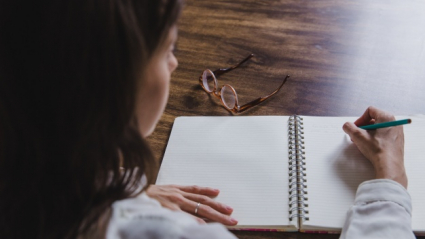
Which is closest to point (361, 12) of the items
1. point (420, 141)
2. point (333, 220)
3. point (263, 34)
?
point (263, 34)

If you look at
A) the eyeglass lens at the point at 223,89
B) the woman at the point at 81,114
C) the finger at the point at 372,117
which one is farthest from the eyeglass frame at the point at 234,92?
the woman at the point at 81,114

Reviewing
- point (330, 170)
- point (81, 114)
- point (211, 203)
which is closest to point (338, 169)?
point (330, 170)

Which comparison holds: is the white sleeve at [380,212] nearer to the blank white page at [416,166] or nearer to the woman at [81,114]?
the blank white page at [416,166]

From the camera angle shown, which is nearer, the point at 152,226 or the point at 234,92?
the point at 152,226

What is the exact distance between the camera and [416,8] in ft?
4.44

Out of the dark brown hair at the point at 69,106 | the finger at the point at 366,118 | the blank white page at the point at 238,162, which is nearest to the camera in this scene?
the dark brown hair at the point at 69,106

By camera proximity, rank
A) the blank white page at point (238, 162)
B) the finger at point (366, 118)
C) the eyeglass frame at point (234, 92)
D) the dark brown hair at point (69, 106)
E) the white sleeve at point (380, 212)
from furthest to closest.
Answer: the eyeglass frame at point (234, 92)
the finger at point (366, 118)
the blank white page at point (238, 162)
the white sleeve at point (380, 212)
the dark brown hair at point (69, 106)

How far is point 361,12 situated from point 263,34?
315 millimetres

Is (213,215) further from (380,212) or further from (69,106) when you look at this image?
(69,106)

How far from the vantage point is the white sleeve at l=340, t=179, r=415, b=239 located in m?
0.72

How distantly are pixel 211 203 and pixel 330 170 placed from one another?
24 cm

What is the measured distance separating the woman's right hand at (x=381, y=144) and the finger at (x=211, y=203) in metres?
0.29

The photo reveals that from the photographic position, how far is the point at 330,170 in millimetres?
880

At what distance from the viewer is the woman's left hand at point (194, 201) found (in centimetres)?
81
